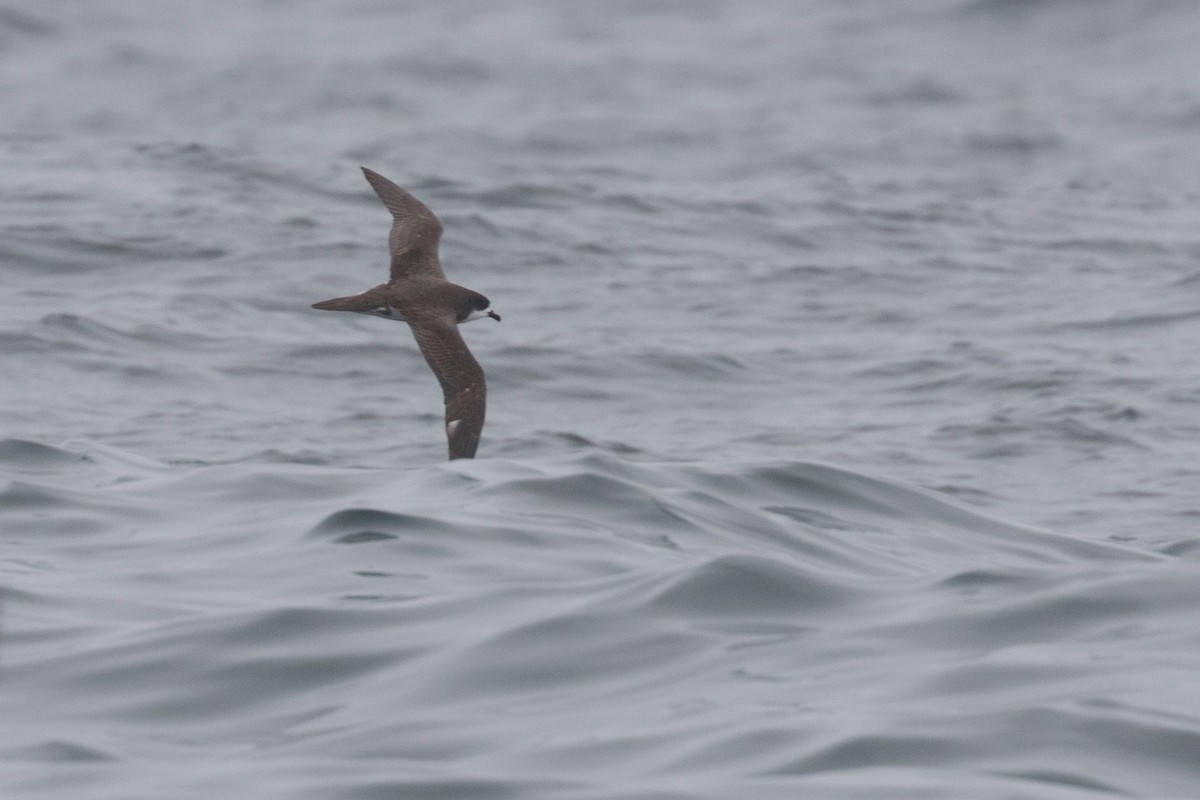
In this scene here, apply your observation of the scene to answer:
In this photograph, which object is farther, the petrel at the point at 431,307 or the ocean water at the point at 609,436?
the petrel at the point at 431,307

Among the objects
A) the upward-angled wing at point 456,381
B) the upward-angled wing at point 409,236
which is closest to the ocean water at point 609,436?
the upward-angled wing at point 456,381

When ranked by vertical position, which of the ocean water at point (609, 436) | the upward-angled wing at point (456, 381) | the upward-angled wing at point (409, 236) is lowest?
the ocean water at point (609, 436)

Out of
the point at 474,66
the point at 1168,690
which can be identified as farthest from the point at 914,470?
the point at 474,66

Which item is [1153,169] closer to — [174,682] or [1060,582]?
[1060,582]

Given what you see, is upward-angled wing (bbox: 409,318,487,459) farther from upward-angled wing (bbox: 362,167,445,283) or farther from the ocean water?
upward-angled wing (bbox: 362,167,445,283)

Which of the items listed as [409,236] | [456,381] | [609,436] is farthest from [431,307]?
[609,436]

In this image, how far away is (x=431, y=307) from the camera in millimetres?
8812

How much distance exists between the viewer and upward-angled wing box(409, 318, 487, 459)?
8.07m

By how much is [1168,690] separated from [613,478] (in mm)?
2931

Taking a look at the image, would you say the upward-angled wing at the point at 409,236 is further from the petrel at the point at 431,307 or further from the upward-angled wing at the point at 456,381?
the upward-angled wing at the point at 456,381

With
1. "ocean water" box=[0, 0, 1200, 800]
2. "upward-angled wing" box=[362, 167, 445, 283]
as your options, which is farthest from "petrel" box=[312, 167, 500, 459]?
"ocean water" box=[0, 0, 1200, 800]

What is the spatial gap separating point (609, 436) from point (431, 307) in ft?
8.45

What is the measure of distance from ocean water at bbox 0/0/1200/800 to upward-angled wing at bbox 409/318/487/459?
0.16 meters

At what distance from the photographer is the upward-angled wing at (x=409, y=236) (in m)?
9.47
